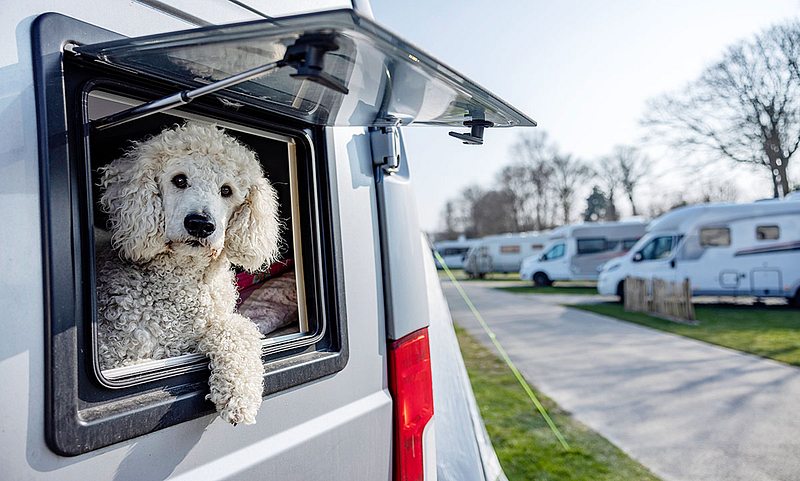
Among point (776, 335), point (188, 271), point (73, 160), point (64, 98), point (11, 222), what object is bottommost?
point (776, 335)

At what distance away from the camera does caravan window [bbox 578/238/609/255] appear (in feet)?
82.7

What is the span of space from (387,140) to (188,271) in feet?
2.59

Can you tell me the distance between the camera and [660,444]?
5242 mm

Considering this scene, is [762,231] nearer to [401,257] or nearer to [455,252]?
[401,257]

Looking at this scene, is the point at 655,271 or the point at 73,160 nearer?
the point at 73,160

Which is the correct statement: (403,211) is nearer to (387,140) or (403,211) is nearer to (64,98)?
(387,140)

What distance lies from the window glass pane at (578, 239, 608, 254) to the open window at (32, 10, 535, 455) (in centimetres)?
2464

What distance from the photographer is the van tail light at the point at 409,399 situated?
1.93 m

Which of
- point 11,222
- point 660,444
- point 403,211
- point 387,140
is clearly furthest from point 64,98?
point 660,444

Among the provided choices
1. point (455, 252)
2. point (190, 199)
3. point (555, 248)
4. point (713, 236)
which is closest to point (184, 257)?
point (190, 199)

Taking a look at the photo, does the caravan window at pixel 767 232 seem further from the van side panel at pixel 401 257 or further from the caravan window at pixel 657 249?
the van side panel at pixel 401 257

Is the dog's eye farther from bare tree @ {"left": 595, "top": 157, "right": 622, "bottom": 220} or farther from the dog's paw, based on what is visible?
bare tree @ {"left": 595, "top": 157, "right": 622, "bottom": 220}

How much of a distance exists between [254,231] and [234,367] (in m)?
0.54

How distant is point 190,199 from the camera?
5.40 feet
